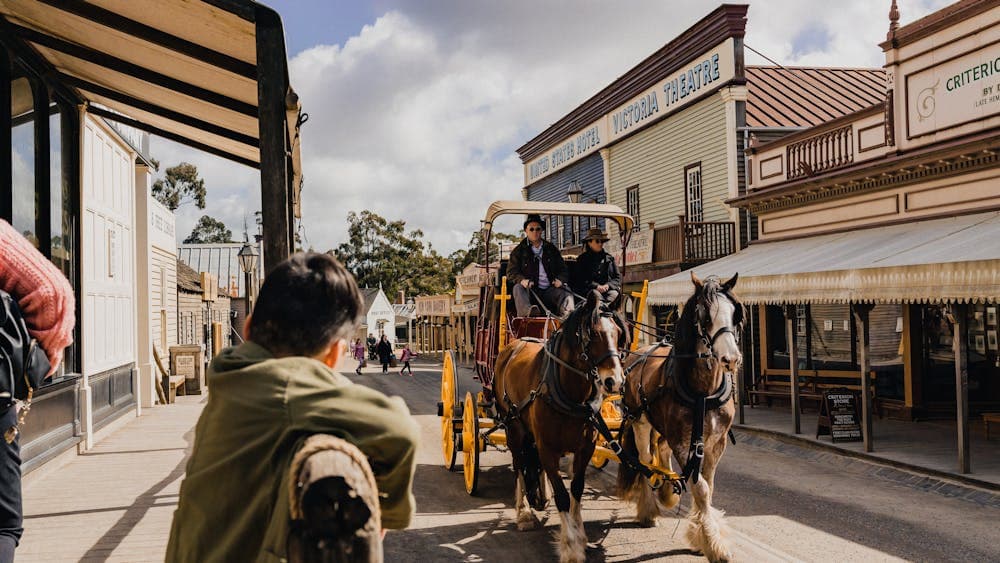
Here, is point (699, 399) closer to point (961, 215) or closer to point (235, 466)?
point (235, 466)

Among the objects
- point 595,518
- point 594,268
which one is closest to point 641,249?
point 594,268

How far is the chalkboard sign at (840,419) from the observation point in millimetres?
12148

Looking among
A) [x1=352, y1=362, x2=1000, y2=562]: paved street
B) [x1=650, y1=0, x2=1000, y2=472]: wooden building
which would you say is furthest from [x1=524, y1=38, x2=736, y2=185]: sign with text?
[x1=352, y1=362, x2=1000, y2=562]: paved street

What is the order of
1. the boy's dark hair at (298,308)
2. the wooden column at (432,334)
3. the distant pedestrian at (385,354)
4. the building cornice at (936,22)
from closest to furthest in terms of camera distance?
the boy's dark hair at (298,308)
the building cornice at (936,22)
the distant pedestrian at (385,354)
the wooden column at (432,334)

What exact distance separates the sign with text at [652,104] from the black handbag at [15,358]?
60.9 ft

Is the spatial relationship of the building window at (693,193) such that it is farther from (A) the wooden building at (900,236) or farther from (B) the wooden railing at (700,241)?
(A) the wooden building at (900,236)

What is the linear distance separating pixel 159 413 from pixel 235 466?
14.6 m

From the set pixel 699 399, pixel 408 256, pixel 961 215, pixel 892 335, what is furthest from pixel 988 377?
pixel 408 256

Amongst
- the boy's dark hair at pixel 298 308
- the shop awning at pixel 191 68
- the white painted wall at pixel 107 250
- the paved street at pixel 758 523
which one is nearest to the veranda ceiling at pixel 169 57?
the shop awning at pixel 191 68

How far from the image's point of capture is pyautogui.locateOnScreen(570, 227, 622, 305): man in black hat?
875 centimetres

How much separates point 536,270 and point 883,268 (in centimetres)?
514

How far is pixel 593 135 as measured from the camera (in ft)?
92.5

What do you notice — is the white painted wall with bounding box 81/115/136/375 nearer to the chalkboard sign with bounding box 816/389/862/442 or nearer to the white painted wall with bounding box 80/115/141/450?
the white painted wall with bounding box 80/115/141/450

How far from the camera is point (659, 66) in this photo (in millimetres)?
22891
